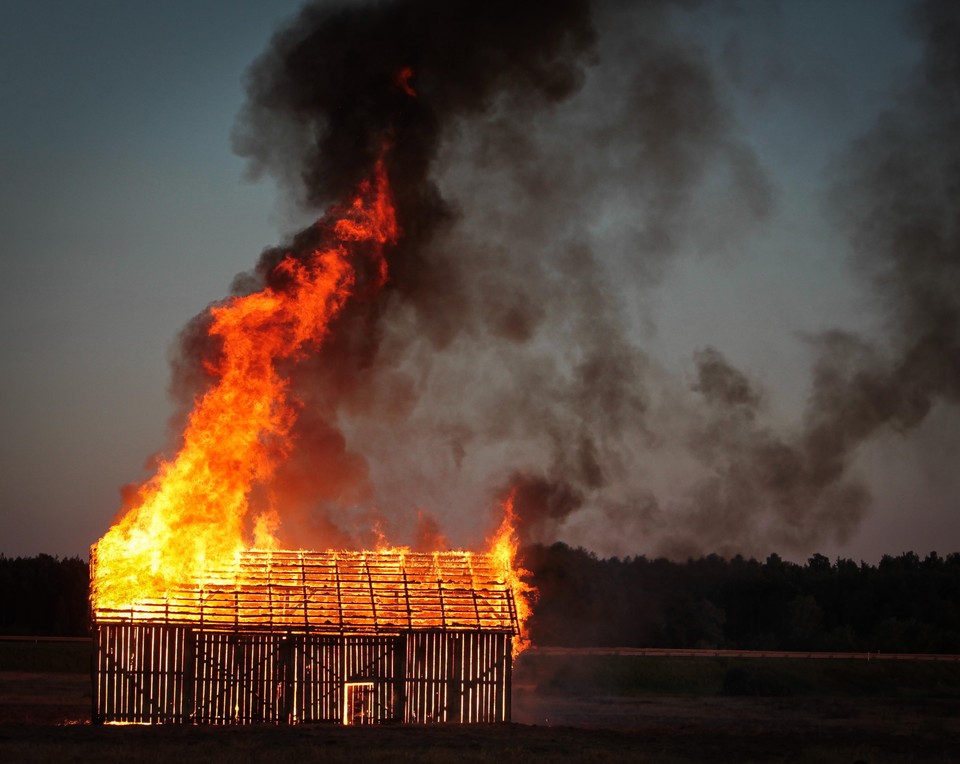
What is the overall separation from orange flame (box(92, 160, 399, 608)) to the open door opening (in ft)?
17.3

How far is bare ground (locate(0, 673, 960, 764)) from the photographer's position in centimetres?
2920

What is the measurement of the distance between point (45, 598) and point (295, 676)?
2501 inches

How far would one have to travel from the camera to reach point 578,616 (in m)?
96.4

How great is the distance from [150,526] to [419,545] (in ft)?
49.1

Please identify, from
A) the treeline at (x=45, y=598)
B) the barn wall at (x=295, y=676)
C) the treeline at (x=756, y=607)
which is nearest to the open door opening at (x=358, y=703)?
the barn wall at (x=295, y=676)

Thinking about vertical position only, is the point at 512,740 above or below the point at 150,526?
below

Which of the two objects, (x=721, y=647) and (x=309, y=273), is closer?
(x=309, y=273)

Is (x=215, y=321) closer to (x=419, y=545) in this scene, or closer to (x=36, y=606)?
(x=419, y=545)

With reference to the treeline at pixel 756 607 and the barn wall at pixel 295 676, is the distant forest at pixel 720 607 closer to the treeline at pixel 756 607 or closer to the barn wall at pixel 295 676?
the treeline at pixel 756 607

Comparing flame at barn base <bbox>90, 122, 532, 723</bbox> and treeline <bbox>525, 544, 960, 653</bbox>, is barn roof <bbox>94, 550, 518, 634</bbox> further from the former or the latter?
treeline <bbox>525, 544, 960, 653</bbox>

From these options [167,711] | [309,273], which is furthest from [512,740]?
[309,273]

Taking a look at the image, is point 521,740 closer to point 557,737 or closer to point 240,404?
point 557,737

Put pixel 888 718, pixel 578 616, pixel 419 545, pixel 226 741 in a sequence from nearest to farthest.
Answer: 1. pixel 226 741
2. pixel 888 718
3. pixel 419 545
4. pixel 578 616

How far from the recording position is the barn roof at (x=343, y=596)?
36531mm
